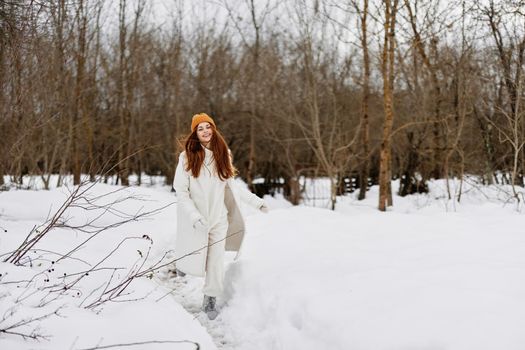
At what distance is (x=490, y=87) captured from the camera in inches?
515

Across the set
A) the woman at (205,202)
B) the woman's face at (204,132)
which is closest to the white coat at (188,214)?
the woman at (205,202)

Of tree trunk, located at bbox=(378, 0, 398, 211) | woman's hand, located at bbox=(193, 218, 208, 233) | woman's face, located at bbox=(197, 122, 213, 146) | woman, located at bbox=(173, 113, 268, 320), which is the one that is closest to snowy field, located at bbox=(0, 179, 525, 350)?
woman, located at bbox=(173, 113, 268, 320)

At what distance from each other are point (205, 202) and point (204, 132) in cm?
72

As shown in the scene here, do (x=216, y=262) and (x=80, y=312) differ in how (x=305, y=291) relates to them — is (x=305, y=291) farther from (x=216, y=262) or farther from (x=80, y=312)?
(x=80, y=312)

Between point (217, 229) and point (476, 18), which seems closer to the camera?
point (217, 229)

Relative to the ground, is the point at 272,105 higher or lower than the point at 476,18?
lower

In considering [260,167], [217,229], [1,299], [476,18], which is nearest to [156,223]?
[217,229]

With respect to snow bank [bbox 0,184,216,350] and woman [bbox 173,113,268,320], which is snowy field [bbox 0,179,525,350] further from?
woman [bbox 173,113,268,320]

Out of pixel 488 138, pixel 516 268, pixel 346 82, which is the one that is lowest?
pixel 516 268

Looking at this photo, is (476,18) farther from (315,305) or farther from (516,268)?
(315,305)

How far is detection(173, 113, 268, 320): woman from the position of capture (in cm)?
398

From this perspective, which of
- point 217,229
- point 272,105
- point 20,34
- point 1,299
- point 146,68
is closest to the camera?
→ point 1,299

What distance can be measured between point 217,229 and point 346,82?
517 inches

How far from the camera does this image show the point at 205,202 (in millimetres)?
4051
